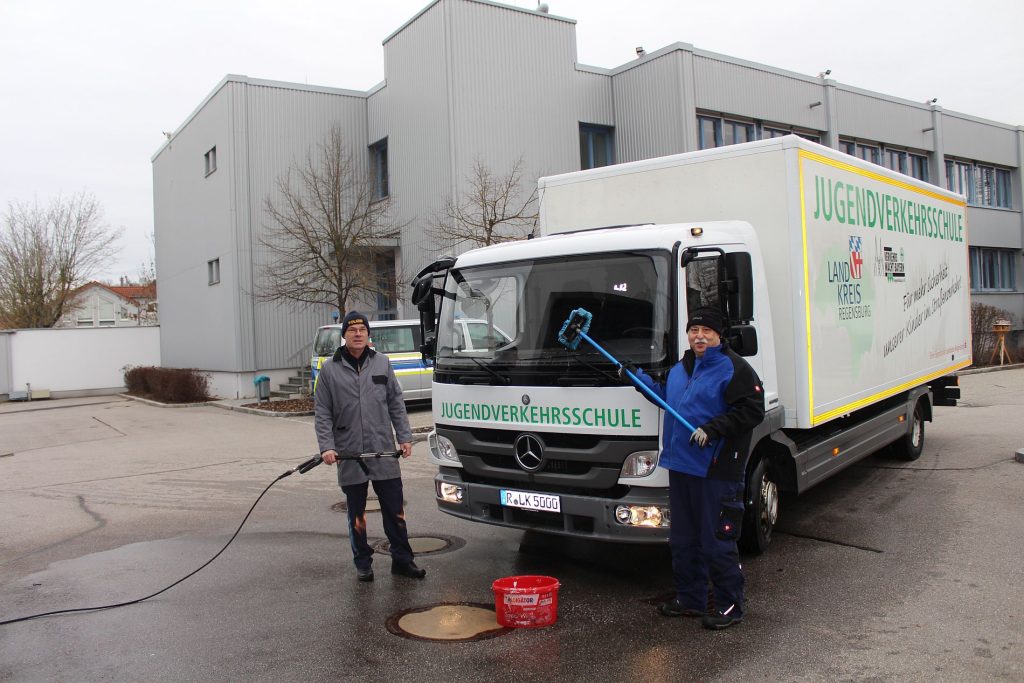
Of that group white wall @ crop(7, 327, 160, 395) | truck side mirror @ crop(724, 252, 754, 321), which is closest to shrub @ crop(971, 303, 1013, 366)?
truck side mirror @ crop(724, 252, 754, 321)

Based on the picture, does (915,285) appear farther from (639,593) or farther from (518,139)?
(518,139)

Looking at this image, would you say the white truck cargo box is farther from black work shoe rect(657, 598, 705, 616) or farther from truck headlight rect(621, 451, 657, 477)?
black work shoe rect(657, 598, 705, 616)

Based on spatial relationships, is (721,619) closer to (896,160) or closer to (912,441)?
(912,441)

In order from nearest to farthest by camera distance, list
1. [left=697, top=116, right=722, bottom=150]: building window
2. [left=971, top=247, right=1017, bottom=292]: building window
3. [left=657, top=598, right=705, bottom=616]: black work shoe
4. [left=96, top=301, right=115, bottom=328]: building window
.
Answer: [left=657, top=598, right=705, bottom=616]: black work shoe, [left=697, top=116, right=722, bottom=150]: building window, [left=971, top=247, right=1017, bottom=292]: building window, [left=96, top=301, right=115, bottom=328]: building window

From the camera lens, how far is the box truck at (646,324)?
208 inches

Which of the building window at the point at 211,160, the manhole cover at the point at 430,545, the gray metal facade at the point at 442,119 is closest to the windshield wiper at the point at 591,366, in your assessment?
the manhole cover at the point at 430,545

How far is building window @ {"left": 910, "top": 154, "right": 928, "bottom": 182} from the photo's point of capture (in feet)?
101

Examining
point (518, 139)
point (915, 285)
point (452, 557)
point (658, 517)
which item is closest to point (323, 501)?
point (452, 557)

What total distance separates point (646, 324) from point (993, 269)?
1350 inches

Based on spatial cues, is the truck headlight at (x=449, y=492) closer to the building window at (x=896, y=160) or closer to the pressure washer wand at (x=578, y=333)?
the pressure washer wand at (x=578, y=333)

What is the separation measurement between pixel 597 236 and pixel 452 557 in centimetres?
277

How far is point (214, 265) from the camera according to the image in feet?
84.1

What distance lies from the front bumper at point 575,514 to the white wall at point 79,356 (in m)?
29.4

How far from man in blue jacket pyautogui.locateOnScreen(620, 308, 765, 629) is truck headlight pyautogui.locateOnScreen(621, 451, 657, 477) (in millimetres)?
186
